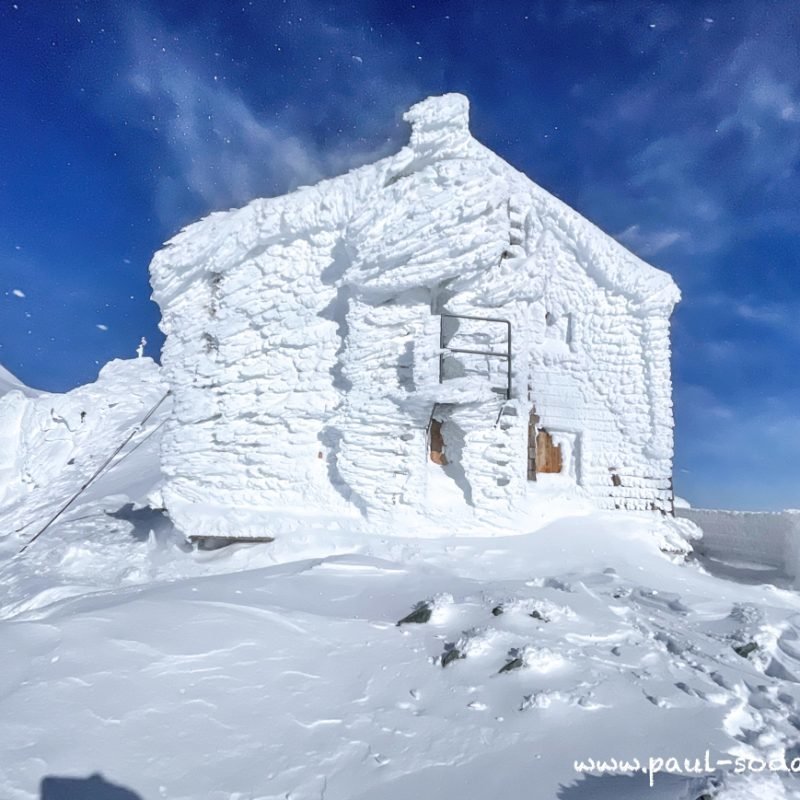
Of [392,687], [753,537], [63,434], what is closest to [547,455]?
[753,537]

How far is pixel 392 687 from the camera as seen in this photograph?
12.6 ft

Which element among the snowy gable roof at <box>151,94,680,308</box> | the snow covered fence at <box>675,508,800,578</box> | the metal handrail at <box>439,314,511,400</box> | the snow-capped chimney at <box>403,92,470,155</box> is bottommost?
the snow covered fence at <box>675,508,800,578</box>

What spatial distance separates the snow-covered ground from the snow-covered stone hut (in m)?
1.98

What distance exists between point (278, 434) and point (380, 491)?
6.89 ft

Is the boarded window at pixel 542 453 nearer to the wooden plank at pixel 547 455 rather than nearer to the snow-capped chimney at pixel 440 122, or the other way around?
the wooden plank at pixel 547 455

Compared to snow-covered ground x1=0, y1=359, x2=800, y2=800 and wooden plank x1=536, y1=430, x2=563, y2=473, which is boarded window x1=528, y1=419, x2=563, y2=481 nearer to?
wooden plank x1=536, y1=430, x2=563, y2=473

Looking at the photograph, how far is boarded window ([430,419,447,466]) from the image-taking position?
9234 millimetres

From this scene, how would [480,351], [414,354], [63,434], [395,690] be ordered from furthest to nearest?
[63,434] → [480,351] → [414,354] → [395,690]

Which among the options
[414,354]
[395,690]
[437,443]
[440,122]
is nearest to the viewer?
[395,690]

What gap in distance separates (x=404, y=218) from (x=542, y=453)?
15.5 feet

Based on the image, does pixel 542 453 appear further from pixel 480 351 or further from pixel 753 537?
pixel 753 537

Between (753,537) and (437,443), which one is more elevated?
(437,443)

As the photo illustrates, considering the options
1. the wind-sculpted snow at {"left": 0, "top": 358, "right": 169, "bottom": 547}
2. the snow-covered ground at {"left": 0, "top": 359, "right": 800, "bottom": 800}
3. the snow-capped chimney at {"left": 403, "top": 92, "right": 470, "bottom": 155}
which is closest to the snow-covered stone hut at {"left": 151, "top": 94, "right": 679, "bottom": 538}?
the snow-capped chimney at {"left": 403, "top": 92, "right": 470, "bottom": 155}

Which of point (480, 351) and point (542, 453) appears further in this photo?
point (542, 453)
